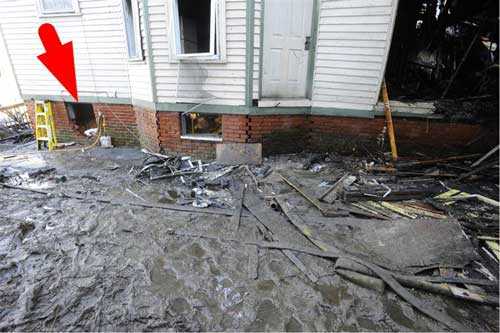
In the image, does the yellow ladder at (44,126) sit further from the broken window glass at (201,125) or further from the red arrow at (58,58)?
the broken window glass at (201,125)

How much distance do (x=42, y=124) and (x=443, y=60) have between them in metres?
11.9

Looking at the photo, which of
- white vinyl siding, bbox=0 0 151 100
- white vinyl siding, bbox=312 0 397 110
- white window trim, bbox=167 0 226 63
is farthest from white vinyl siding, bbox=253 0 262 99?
white vinyl siding, bbox=0 0 151 100

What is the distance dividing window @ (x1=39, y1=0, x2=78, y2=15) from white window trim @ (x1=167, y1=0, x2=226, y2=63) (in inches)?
134

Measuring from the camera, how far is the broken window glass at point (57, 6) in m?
6.50

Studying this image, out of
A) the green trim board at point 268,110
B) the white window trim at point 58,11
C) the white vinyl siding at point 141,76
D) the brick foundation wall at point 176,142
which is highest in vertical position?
the white window trim at point 58,11

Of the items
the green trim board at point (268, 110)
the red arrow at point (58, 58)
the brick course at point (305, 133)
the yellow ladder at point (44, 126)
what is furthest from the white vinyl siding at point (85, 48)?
the brick course at point (305, 133)

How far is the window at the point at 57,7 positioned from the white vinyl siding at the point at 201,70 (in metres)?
3.12

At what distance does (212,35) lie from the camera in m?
5.08

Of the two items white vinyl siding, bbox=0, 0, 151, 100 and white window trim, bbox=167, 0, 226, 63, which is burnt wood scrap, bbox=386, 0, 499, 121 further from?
white vinyl siding, bbox=0, 0, 151, 100

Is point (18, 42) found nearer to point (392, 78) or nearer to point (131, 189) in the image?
point (131, 189)

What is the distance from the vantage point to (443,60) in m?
6.49

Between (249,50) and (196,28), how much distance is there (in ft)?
11.6

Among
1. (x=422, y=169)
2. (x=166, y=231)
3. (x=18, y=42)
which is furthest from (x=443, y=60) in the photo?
(x=18, y=42)

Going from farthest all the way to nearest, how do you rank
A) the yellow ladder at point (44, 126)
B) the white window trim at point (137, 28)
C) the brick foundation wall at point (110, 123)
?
the yellow ladder at point (44, 126)
the brick foundation wall at point (110, 123)
the white window trim at point (137, 28)
